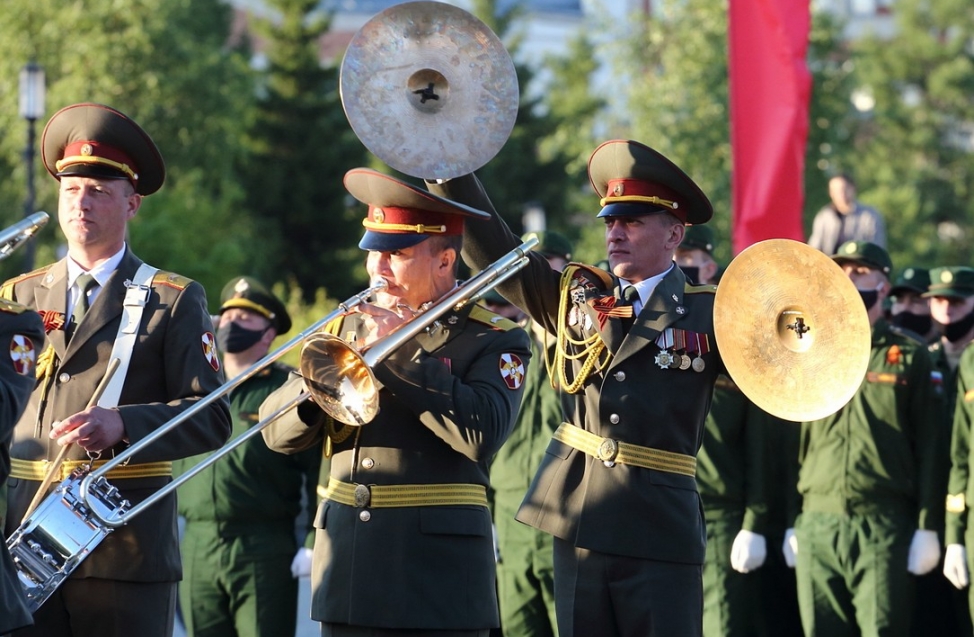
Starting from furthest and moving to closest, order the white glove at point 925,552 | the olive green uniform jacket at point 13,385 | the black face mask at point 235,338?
the black face mask at point 235,338
the white glove at point 925,552
the olive green uniform jacket at point 13,385

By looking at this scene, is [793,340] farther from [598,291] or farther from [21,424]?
[21,424]

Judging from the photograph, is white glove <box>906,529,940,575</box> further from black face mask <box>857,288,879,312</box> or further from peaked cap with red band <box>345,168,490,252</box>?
peaked cap with red band <box>345,168,490,252</box>

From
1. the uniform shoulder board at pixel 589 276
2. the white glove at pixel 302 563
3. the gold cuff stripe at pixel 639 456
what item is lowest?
the white glove at pixel 302 563

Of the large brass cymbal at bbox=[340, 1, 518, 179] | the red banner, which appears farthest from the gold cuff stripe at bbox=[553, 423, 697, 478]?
the red banner

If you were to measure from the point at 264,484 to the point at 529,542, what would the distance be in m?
1.62

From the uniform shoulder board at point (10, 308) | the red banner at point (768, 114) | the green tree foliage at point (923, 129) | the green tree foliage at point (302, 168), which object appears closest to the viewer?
the uniform shoulder board at point (10, 308)

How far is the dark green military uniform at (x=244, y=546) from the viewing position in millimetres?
8344

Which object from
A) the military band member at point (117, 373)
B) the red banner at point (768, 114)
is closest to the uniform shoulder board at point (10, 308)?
the military band member at point (117, 373)

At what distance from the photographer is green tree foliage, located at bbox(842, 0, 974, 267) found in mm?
49594

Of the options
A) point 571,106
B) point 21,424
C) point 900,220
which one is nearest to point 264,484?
point 21,424

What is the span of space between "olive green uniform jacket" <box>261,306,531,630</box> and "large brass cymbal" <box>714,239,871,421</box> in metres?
0.93

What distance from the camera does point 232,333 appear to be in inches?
345

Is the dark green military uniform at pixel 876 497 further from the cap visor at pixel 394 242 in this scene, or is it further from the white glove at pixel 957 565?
the cap visor at pixel 394 242

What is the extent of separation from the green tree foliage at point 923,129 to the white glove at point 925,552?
40400 millimetres
